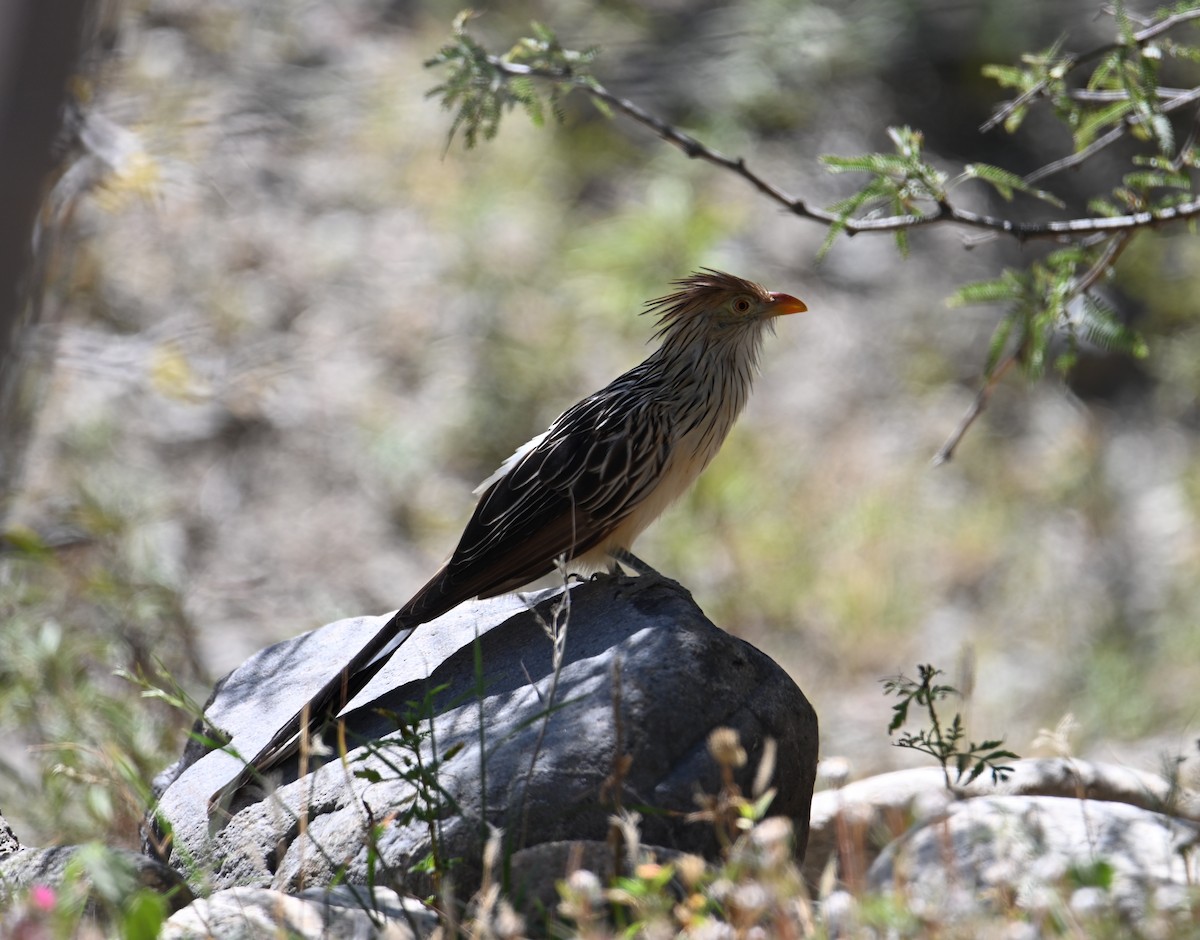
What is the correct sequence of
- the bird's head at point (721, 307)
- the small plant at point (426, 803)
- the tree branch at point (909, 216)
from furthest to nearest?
the bird's head at point (721, 307)
the tree branch at point (909, 216)
the small plant at point (426, 803)

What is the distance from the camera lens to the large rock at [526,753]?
346 centimetres

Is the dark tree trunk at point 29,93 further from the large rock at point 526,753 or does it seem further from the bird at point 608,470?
the bird at point 608,470

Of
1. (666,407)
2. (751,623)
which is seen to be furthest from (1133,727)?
(666,407)

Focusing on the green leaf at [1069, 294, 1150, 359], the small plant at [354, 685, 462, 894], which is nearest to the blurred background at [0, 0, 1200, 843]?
the green leaf at [1069, 294, 1150, 359]

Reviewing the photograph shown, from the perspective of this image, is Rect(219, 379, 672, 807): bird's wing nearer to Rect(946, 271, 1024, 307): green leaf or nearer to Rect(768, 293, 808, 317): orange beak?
Rect(768, 293, 808, 317): orange beak

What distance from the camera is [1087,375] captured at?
11.1 meters

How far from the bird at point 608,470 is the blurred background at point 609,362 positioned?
140 inches

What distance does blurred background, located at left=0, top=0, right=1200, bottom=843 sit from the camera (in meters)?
9.27

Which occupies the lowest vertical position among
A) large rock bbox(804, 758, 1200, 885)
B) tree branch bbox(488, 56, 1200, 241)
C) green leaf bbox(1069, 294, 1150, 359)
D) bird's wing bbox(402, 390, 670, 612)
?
large rock bbox(804, 758, 1200, 885)

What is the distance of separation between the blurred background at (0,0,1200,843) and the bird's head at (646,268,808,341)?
3702mm

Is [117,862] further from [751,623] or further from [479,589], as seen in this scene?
[751,623]

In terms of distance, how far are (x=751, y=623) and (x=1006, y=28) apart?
6227mm

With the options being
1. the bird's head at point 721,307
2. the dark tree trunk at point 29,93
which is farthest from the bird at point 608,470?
the dark tree trunk at point 29,93

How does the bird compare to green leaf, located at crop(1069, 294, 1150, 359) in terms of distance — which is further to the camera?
green leaf, located at crop(1069, 294, 1150, 359)
